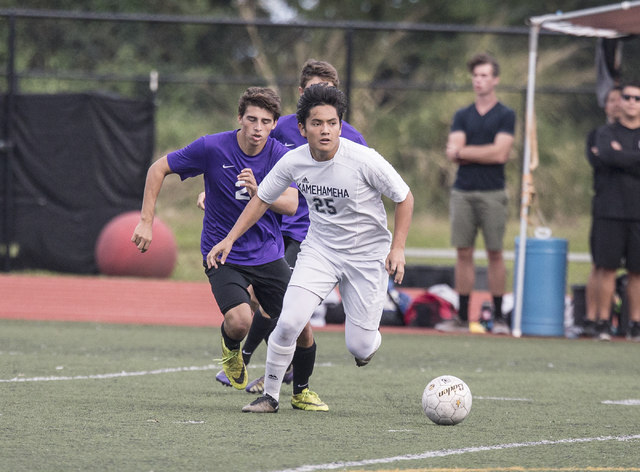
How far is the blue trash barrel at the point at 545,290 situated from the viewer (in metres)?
10.1

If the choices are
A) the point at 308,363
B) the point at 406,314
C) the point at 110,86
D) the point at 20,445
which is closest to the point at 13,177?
the point at 110,86

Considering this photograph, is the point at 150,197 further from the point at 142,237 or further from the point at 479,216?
the point at 479,216

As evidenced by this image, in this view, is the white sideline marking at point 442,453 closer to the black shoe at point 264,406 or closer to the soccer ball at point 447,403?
the soccer ball at point 447,403

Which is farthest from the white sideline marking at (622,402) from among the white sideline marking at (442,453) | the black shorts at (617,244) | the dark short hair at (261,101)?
the black shorts at (617,244)

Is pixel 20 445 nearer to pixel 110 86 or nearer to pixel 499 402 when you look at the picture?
pixel 499 402

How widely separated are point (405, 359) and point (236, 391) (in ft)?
7.54

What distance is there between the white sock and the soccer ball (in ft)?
2.59

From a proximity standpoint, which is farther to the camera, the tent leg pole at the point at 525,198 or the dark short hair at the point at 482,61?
the tent leg pole at the point at 525,198

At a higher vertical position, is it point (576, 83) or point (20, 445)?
point (576, 83)

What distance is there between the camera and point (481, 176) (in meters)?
9.80

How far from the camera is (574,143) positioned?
18.8 metres

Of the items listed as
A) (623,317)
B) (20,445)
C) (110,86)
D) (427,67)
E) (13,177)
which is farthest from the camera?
(427,67)

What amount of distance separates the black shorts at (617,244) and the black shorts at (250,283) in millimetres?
4671

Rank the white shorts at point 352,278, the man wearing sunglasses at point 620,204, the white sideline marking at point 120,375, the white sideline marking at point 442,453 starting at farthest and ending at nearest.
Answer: the man wearing sunglasses at point 620,204 → the white sideline marking at point 120,375 → the white shorts at point 352,278 → the white sideline marking at point 442,453
